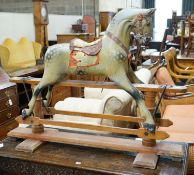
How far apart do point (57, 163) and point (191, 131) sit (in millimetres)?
1074

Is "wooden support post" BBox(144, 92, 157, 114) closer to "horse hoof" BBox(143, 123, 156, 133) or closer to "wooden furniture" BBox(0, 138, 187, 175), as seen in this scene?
"horse hoof" BBox(143, 123, 156, 133)

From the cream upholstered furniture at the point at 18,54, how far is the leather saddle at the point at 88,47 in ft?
7.19

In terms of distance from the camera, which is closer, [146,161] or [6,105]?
[146,161]

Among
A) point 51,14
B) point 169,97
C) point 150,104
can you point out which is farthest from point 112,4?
point 150,104

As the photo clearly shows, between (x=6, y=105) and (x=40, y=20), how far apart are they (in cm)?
169

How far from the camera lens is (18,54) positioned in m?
3.56

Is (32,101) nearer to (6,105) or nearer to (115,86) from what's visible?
(115,86)

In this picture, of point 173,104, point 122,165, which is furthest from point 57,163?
point 173,104

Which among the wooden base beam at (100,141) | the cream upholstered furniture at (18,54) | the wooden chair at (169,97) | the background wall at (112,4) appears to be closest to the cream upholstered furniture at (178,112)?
the wooden chair at (169,97)

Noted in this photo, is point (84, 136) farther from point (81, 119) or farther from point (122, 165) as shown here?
point (81, 119)

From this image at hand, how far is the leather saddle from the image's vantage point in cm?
116

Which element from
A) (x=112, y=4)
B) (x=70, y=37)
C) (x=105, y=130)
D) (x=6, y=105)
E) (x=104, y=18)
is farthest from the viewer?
(x=112, y=4)

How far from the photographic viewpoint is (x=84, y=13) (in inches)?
253

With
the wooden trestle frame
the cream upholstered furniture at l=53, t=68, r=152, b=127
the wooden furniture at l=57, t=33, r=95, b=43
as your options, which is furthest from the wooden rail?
the wooden furniture at l=57, t=33, r=95, b=43
